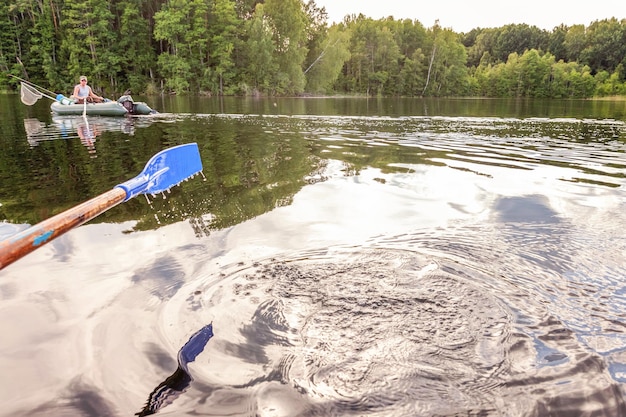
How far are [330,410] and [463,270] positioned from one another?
235cm

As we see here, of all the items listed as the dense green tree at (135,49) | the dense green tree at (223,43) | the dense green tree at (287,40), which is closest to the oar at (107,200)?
the dense green tree at (223,43)

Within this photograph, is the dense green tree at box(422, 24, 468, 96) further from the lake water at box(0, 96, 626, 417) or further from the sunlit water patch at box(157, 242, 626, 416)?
the sunlit water patch at box(157, 242, 626, 416)

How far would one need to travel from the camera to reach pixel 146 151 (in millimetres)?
11188

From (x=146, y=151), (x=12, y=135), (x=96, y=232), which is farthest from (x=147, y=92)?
(x=96, y=232)

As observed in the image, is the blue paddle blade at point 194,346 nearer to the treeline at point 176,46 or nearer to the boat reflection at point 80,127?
the boat reflection at point 80,127

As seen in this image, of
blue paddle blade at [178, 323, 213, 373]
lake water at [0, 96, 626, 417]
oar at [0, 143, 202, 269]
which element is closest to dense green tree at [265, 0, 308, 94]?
lake water at [0, 96, 626, 417]

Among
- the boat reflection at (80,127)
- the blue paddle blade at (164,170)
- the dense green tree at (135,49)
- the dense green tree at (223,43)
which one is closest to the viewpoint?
the blue paddle blade at (164,170)

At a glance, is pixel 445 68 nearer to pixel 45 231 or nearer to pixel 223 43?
pixel 223 43

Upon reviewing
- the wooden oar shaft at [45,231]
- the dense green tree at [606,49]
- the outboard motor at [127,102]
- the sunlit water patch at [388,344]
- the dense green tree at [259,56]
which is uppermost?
the dense green tree at [606,49]

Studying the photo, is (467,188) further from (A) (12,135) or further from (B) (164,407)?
(A) (12,135)

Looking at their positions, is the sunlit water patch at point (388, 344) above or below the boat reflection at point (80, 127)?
below

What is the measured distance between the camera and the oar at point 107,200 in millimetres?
2449

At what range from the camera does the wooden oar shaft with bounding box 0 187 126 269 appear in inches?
94.0

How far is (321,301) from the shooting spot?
11.9 feet
